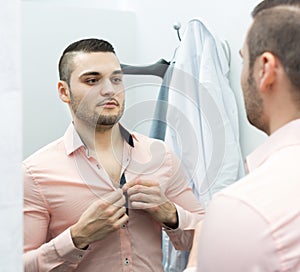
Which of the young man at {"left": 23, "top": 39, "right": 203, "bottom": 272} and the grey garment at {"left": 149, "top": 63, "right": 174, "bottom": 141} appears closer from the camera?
the young man at {"left": 23, "top": 39, "right": 203, "bottom": 272}

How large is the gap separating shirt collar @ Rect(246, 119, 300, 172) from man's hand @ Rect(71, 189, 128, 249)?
0.35 m

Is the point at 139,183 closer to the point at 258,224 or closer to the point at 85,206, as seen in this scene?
the point at 85,206

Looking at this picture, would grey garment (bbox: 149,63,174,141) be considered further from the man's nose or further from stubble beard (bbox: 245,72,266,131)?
stubble beard (bbox: 245,72,266,131)

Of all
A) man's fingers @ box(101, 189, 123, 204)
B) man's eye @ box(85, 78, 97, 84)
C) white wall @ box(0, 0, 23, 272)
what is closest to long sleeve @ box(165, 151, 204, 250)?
man's fingers @ box(101, 189, 123, 204)

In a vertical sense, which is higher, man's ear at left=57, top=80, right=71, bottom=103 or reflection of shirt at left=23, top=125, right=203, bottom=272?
man's ear at left=57, top=80, right=71, bottom=103

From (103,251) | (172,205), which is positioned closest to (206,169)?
(172,205)

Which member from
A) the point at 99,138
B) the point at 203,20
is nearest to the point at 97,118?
the point at 99,138

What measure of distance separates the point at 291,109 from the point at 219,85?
68 centimetres

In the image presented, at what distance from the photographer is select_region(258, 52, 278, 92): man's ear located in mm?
664

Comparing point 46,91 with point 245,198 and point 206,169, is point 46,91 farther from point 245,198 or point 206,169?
point 245,198

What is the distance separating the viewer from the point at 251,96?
0.71 meters

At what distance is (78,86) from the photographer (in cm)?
102

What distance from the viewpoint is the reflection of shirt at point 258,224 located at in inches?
23.3

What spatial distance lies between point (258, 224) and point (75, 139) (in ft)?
1.69
